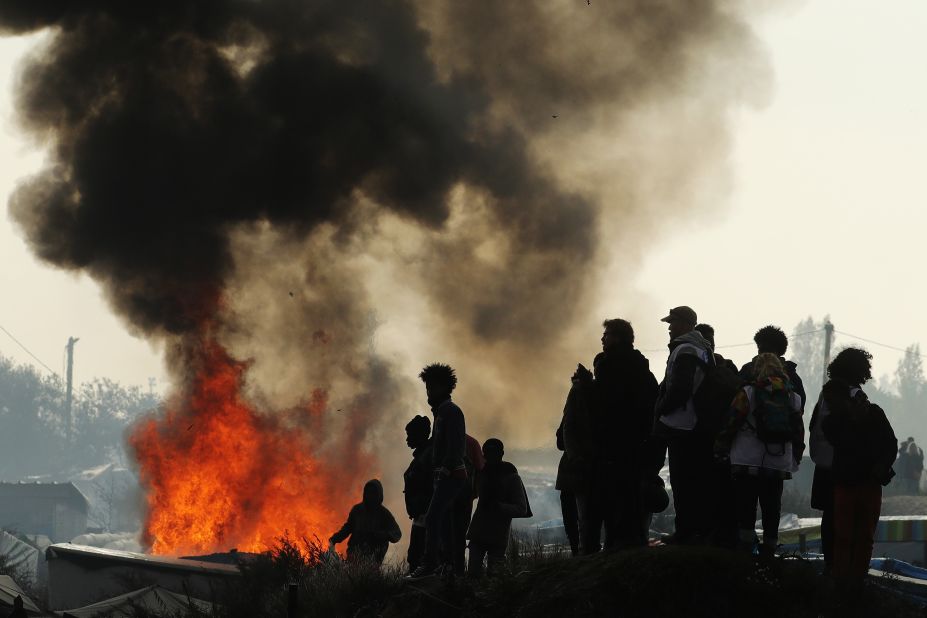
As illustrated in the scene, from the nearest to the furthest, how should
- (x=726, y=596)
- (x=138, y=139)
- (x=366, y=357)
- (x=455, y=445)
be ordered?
(x=726, y=596) → (x=455, y=445) → (x=138, y=139) → (x=366, y=357)

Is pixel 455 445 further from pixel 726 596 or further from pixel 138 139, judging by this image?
pixel 138 139

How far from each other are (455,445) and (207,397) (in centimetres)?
1568

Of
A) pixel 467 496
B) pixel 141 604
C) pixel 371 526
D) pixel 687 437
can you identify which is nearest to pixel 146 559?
pixel 141 604

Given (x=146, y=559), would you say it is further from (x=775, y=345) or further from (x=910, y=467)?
(x=910, y=467)

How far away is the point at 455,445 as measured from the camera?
9.87 meters

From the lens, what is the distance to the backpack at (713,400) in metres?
8.38

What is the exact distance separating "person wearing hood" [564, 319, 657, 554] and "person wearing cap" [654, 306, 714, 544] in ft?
0.74

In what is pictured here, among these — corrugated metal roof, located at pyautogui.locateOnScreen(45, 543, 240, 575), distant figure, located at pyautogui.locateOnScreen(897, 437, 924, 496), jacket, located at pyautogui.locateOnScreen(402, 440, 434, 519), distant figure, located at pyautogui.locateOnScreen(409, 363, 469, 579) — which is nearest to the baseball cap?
distant figure, located at pyautogui.locateOnScreen(409, 363, 469, 579)

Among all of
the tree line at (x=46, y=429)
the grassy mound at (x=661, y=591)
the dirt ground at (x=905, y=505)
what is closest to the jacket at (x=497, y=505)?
the grassy mound at (x=661, y=591)

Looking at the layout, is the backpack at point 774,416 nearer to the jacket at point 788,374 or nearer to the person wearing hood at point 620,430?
the jacket at point 788,374

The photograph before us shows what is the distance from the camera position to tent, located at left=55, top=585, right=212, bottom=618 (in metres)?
13.9

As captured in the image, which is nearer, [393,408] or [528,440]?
[528,440]

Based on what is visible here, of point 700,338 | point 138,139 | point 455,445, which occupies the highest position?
point 138,139

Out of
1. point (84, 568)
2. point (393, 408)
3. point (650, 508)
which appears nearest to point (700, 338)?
point (650, 508)
